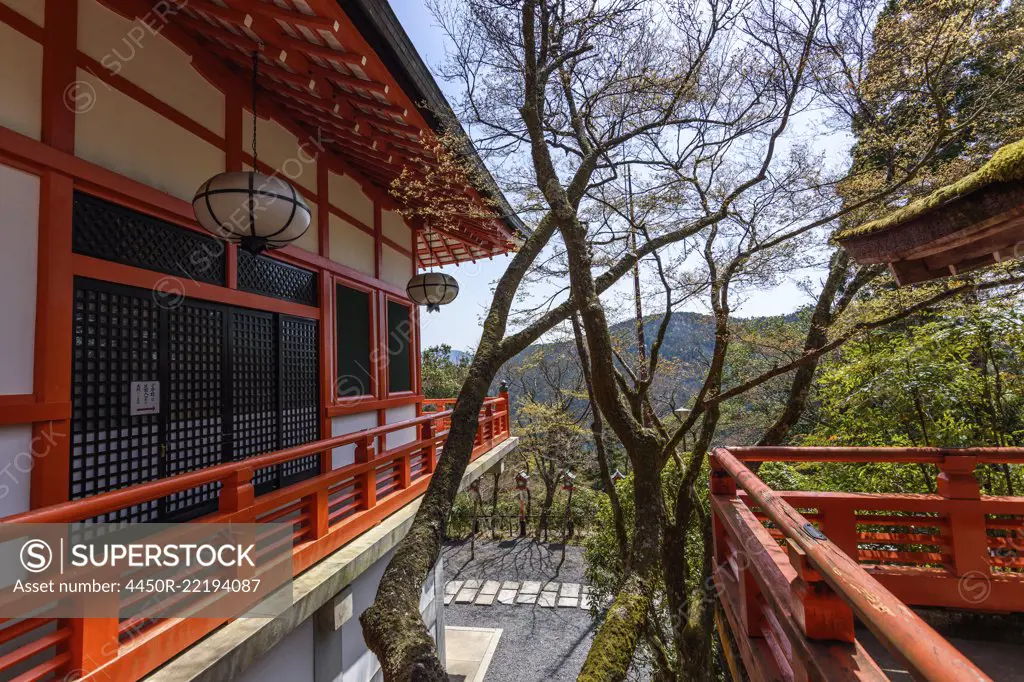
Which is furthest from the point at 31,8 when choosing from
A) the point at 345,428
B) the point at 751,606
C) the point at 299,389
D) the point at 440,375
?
the point at 440,375

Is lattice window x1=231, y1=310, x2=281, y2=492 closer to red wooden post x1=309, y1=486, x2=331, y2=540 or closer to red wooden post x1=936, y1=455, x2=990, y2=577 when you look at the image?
red wooden post x1=309, y1=486, x2=331, y2=540

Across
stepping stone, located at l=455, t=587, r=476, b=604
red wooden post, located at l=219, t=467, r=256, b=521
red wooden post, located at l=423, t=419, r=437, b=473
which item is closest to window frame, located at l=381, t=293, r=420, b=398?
red wooden post, located at l=423, t=419, r=437, b=473

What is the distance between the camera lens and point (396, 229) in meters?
7.46

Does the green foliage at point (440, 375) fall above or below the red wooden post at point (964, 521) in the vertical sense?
above

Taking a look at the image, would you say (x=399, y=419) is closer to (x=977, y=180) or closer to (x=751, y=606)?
(x=751, y=606)

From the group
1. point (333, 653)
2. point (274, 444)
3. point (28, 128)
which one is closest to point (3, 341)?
point (28, 128)

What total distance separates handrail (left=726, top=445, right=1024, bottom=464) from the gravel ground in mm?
4632

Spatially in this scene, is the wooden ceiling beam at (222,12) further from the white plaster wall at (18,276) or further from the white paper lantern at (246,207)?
the white plaster wall at (18,276)

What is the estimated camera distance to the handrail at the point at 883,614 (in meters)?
0.87

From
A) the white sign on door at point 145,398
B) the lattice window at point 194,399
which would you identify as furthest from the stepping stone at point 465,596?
the white sign on door at point 145,398

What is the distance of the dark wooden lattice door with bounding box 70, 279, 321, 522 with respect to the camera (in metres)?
3.06

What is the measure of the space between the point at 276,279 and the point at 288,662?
336cm

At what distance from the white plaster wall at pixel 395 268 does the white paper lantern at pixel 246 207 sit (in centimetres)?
341

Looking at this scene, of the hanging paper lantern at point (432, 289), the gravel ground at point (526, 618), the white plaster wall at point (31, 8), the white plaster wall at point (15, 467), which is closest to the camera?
the white plaster wall at point (15, 467)
